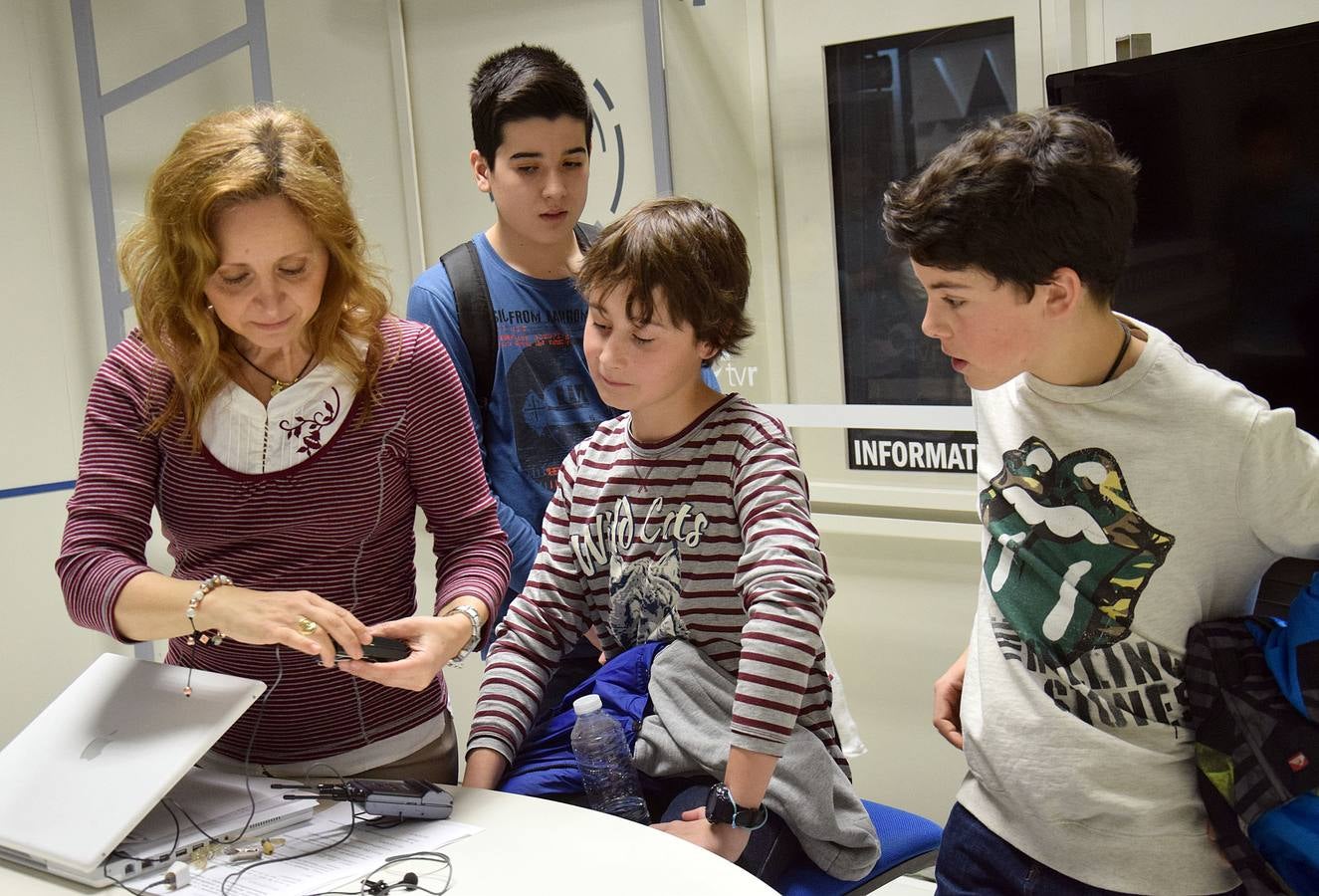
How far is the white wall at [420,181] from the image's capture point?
3.15 metres

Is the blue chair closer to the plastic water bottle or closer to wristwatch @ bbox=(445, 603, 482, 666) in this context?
the plastic water bottle

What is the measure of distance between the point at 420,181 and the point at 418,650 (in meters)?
2.67

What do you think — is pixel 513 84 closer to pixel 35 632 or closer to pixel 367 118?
pixel 367 118

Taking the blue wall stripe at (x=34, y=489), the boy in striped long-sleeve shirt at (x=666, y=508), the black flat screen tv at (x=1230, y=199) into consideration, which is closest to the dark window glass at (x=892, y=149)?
the black flat screen tv at (x=1230, y=199)

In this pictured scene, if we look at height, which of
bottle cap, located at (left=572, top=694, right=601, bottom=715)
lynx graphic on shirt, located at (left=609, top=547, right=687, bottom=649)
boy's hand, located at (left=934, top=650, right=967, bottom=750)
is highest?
lynx graphic on shirt, located at (left=609, top=547, right=687, bottom=649)

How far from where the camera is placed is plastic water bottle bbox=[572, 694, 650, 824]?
1.61 metres

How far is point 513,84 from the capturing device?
86.4 inches

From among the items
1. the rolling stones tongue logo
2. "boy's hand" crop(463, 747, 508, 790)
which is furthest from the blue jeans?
"boy's hand" crop(463, 747, 508, 790)

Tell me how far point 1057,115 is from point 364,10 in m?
2.97

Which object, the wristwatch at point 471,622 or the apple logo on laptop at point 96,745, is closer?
the apple logo on laptop at point 96,745

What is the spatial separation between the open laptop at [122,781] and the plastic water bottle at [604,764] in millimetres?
368

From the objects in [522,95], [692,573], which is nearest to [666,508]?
[692,573]

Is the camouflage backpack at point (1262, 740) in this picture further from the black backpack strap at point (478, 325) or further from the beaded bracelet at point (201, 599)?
the black backpack strap at point (478, 325)

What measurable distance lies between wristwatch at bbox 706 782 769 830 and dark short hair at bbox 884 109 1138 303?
2.31ft
